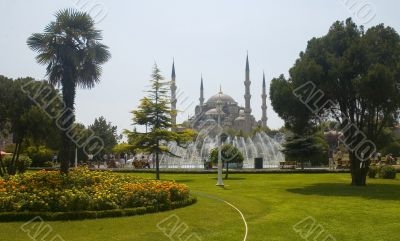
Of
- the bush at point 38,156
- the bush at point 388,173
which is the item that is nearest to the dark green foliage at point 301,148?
the bush at point 388,173

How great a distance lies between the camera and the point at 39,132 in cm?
3133

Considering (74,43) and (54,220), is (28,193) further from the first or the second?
(74,43)

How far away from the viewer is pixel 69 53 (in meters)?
17.2

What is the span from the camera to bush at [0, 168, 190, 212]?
12.7 meters

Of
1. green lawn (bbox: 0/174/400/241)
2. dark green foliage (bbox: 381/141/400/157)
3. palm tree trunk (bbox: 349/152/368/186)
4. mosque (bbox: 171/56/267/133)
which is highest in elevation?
mosque (bbox: 171/56/267/133)

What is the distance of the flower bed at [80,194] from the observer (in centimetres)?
1273

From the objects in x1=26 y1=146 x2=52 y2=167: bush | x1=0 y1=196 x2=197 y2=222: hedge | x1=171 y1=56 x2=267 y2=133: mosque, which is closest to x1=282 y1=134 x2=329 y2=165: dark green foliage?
x1=26 y1=146 x2=52 y2=167: bush

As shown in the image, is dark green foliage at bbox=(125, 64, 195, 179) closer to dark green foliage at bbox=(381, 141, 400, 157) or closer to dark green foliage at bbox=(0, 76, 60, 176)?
dark green foliage at bbox=(0, 76, 60, 176)

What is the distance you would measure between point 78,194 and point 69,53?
20.9ft

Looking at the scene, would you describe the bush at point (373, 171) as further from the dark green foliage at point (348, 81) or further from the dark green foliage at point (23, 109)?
the dark green foliage at point (23, 109)

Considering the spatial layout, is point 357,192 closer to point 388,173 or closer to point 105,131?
point 388,173

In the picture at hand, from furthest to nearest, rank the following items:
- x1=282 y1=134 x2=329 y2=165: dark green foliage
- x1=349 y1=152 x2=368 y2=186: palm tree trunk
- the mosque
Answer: the mosque → x1=282 y1=134 x2=329 y2=165: dark green foliage → x1=349 y1=152 x2=368 y2=186: palm tree trunk

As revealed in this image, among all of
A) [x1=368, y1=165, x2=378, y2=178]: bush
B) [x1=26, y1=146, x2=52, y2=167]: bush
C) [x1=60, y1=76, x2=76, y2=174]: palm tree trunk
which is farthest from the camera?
[x1=26, y1=146, x2=52, y2=167]: bush

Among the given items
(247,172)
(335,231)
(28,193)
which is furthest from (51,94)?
(335,231)
